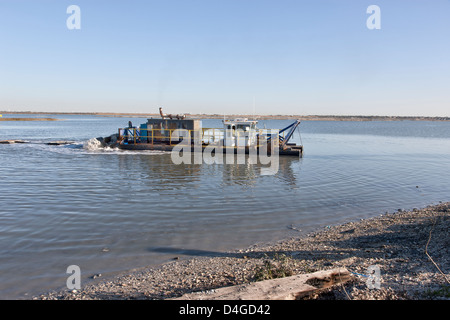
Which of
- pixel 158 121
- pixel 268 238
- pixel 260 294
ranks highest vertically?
pixel 158 121

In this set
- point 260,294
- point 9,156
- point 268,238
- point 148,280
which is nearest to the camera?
point 260,294

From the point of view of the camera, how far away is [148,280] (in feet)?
20.3

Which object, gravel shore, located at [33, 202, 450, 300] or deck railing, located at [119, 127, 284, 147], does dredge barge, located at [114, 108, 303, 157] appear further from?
gravel shore, located at [33, 202, 450, 300]

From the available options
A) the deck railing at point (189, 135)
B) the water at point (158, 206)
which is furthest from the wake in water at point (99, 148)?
the water at point (158, 206)

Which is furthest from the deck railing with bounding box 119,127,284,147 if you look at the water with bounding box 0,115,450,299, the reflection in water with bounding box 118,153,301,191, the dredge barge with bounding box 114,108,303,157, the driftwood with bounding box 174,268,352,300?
A: the driftwood with bounding box 174,268,352,300

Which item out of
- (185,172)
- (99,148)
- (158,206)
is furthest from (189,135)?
(158,206)

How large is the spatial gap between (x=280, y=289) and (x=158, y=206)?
7.86 m

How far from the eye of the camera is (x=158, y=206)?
38.8ft

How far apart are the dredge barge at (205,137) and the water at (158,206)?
187 inches

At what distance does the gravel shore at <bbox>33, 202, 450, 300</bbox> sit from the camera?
5.08 meters

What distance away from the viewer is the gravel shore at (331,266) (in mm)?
5078

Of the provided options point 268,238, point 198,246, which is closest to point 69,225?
point 198,246

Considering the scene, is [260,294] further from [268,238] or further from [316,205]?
[316,205]
